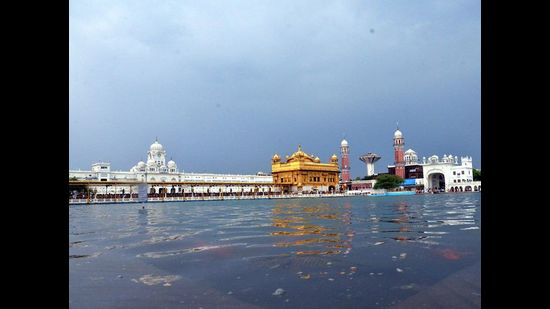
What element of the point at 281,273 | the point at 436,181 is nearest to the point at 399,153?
the point at 436,181

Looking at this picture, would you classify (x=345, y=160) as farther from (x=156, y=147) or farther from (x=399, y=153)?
(x=156, y=147)

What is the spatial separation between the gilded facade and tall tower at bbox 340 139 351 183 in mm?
31927

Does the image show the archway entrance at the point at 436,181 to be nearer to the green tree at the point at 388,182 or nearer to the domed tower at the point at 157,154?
the green tree at the point at 388,182

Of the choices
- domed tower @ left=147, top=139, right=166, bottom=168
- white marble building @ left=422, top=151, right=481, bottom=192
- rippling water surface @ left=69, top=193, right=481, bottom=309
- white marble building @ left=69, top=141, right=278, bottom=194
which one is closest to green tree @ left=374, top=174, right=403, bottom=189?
white marble building @ left=422, top=151, right=481, bottom=192

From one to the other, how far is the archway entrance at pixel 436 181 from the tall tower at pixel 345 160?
27286 mm

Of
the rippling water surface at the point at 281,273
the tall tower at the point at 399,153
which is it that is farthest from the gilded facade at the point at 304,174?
the rippling water surface at the point at 281,273

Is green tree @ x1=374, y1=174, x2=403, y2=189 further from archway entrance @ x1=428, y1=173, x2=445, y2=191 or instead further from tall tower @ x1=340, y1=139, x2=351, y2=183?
tall tower @ x1=340, y1=139, x2=351, y2=183

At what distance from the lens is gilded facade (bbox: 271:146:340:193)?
89750mm

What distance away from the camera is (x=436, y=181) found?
4402 inches
